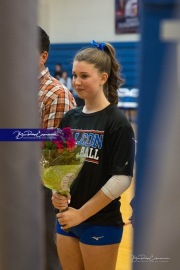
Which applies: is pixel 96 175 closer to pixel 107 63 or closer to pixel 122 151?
pixel 122 151

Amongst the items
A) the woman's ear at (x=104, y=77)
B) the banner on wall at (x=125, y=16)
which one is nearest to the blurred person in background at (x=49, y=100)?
the woman's ear at (x=104, y=77)

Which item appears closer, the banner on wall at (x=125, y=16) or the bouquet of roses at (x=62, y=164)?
the bouquet of roses at (x=62, y=164)

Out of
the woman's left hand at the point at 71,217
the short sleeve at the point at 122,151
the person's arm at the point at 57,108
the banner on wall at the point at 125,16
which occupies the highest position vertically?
the banner on wall at the point at 125,16

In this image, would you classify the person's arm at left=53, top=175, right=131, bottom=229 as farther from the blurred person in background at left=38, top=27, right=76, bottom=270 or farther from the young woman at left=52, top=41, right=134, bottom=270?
the blurred person in background at left=38, top=27, right=76, bottom=270

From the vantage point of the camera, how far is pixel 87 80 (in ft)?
6.95

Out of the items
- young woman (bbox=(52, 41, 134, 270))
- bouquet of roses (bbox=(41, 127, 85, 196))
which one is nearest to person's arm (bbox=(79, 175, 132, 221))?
young woman (bbox=(52, 41, 134, 270))

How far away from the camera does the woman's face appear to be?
83.1 inches

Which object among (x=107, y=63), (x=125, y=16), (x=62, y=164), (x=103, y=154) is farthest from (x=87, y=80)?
(x=125, y=16)

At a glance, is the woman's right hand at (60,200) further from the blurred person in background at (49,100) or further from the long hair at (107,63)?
the long hair at (107,63)

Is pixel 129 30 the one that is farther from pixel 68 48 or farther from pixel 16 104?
pixel 16 104

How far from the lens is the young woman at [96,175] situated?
2.00 m

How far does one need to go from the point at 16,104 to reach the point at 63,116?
4.57 ft

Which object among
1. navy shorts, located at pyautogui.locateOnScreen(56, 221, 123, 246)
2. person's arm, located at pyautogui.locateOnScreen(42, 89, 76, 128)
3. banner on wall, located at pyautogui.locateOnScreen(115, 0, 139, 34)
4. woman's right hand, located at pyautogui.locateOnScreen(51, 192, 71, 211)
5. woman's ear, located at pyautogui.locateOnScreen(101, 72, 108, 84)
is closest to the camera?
woman's right hand, located at pyautogui.locateOnScreen(51, 192, 71, 211)

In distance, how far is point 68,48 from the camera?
45.0ft
